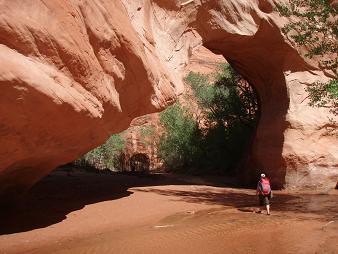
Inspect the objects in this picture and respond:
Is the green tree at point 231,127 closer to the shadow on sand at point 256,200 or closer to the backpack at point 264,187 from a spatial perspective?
the shadow on sand at point 256,200

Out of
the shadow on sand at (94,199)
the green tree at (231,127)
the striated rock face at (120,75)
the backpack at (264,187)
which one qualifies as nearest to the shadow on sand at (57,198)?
the shadow on sand at (94,199)

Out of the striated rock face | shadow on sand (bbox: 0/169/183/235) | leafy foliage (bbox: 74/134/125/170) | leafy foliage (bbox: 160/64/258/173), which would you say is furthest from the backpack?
leafy foliage (bbox: 74/134/125/170)

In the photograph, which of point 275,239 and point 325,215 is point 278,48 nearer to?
point 325,215

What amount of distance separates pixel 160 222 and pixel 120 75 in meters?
2.93

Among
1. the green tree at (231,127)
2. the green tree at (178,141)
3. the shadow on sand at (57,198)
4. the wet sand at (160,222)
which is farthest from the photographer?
the green tree at (178,141)

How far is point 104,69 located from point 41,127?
5.65 ft

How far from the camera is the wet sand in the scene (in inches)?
233

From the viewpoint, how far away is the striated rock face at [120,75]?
5512 mm

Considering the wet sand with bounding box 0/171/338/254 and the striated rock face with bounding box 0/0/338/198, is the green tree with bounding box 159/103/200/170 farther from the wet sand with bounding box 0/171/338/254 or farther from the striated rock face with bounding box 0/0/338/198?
the wet sand with bounding box 0/171/338/254

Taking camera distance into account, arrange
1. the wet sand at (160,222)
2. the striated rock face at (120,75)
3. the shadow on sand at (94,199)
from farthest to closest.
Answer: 1. the shadow on sand at (94,199)
2. the wet sand at (160,222)
3. the striated rock face at (120,75)

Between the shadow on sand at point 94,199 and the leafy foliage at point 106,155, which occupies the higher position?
the leafy foliage at point 106,155

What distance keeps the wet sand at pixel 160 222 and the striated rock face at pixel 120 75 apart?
1136mm

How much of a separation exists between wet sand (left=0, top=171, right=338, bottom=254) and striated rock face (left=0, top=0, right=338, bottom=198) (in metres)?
1.14

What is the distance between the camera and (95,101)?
22.3 ft
